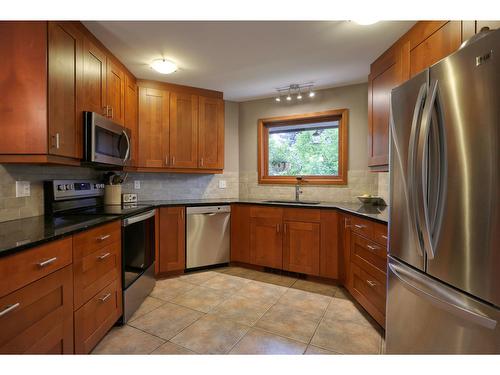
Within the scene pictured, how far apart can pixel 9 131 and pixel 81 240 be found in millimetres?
789

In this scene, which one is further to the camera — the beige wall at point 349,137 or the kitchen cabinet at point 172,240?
the beige wall at point 349,137

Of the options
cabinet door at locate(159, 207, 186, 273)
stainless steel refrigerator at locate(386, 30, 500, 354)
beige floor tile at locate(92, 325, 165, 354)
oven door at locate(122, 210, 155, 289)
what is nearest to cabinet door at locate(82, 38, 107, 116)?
oven door at locate(122, 210, 155, 289)

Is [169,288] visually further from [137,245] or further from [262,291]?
[262,291]

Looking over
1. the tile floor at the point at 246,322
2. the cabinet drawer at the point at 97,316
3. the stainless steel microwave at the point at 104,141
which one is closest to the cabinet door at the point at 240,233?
the tile floor at the point at 246,322

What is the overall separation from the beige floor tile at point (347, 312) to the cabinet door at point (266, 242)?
800 mm

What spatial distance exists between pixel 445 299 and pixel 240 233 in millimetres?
2306

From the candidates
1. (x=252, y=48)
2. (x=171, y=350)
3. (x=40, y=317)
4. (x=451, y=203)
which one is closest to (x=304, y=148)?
(x=252, y=48)

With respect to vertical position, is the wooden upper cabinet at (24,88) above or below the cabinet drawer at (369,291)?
above

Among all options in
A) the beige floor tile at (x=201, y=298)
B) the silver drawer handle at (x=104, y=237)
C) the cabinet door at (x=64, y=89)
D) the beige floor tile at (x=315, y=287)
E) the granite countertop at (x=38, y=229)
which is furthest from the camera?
the beige floor tile at (x=315, y=287)

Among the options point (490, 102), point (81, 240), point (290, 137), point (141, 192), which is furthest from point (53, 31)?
point (290, 137)

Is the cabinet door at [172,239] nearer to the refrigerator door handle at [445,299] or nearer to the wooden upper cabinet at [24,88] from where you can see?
the wooden upper cabinet at [24,88]

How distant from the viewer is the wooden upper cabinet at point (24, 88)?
1.46m

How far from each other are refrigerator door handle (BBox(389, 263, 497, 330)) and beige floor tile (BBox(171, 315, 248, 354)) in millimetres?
1176

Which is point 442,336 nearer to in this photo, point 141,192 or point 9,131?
point 9,131
